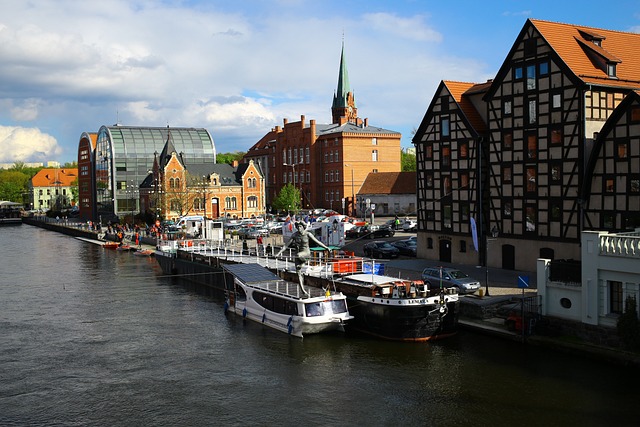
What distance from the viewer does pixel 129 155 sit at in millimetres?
114125

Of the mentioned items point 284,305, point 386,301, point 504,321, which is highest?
point 386,301

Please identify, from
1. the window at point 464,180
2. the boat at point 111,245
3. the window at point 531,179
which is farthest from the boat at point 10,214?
the window at point 531,179

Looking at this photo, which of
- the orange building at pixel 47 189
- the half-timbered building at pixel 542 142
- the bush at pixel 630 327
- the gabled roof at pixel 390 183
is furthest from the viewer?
the orange building at pixel 47 189

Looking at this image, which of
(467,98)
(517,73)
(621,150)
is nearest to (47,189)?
(467,98)

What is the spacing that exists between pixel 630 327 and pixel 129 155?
100049 mm

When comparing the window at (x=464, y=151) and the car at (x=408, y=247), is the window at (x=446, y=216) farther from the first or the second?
the car at (x=408, y=247)

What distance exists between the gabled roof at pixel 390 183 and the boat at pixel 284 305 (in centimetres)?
5565

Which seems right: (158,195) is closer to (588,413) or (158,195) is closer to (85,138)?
(85,138)

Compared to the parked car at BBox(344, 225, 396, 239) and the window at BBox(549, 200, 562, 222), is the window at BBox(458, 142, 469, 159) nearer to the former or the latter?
the window at BBox(549, 200, 562, 222)

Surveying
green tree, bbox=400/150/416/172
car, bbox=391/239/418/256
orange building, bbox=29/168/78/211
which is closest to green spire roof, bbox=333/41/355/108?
green tree, bbox=400/150/416/172

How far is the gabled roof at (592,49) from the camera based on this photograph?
127ft

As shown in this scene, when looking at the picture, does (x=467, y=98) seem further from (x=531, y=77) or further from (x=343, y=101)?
(x=343, y=101)

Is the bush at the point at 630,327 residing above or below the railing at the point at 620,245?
below

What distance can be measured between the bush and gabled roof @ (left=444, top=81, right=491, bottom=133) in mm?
21786
